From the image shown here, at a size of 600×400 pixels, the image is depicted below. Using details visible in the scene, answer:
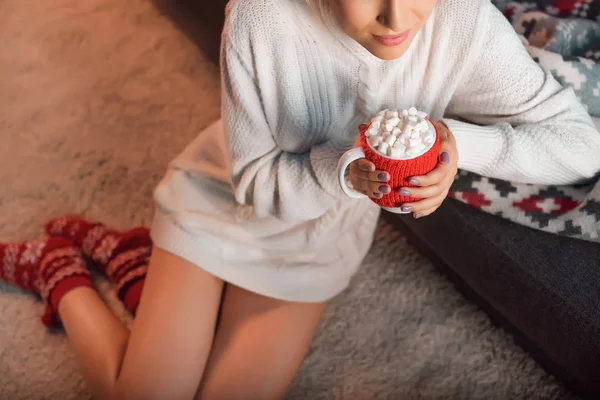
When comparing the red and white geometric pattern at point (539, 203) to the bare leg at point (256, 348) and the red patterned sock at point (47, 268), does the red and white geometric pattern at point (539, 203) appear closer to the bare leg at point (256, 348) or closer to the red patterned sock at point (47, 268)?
the bare leg at point (256, 348)

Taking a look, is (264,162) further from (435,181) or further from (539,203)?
(539,203)

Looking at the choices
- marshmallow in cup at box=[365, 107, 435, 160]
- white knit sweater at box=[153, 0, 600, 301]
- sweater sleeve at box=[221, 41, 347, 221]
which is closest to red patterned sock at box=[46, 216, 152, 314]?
white knit sweater at box=[153, 0, 600, 301]

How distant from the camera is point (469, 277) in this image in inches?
38.3

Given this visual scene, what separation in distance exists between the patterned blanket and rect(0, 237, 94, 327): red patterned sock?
2.28 feet

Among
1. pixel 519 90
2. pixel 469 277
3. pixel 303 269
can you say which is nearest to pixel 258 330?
pixel 303 269

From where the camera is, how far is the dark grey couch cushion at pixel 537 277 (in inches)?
30.9

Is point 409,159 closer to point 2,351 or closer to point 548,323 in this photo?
point 548,323

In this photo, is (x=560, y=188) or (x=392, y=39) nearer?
(x=392, y=39)

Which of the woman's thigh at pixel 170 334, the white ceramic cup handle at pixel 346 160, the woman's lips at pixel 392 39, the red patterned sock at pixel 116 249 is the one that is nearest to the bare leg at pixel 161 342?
the woman's thigh at pixel 170 334

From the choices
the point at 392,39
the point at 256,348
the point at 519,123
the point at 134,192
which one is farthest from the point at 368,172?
the point at 134,192

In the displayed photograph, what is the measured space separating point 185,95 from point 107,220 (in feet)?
1.32

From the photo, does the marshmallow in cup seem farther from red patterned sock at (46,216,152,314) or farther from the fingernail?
red patterned sock at (46,216,152,314)

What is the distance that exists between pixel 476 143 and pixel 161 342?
54 cm

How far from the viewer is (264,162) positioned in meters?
0.79
